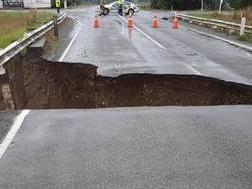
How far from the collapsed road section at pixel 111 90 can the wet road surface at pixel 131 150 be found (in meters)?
2.26

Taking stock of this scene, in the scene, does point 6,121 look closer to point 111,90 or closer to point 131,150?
point 131,150

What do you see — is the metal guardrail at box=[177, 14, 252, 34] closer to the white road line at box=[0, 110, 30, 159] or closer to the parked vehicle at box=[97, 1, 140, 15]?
the parked vehicle at box=[97, 1, 140, 15]

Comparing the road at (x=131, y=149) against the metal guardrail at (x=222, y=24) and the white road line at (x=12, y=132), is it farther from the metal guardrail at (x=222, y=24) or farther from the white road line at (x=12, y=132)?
the metal guardrail at (x=222, y=24)

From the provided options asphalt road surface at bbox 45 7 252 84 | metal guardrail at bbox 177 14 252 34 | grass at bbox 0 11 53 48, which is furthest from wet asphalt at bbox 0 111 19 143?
metal guardrail at bbox 177 14 252 34

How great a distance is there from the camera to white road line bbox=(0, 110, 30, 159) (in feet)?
21.1

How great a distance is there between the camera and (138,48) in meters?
18.8

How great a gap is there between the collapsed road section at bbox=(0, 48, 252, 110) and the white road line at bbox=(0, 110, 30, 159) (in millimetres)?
1807

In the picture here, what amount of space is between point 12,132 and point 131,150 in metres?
2.01

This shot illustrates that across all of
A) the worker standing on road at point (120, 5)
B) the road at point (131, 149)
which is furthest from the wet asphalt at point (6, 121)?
the worker standing on road at point (120, 5)

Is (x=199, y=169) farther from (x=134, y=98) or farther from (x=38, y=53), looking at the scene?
(x=38, y=53)

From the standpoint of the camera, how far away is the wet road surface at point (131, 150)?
5316 mm

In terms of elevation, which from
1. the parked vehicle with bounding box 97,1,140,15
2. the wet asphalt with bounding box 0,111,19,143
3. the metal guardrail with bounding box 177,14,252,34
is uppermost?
the wet asphalt with bounding box 0,111,19,143

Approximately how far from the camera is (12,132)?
714 cm

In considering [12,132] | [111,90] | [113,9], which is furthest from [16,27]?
[113,9]
